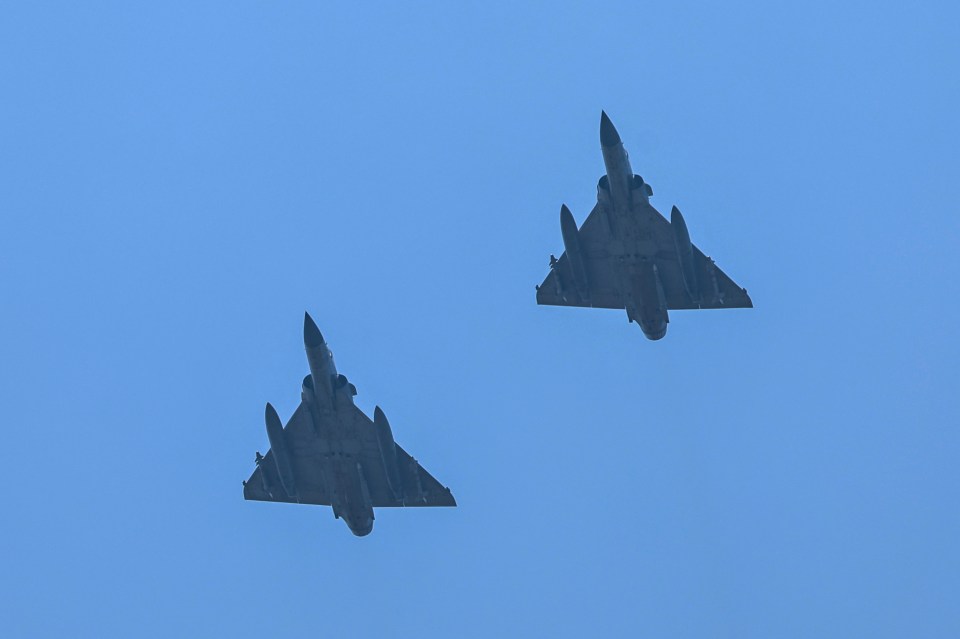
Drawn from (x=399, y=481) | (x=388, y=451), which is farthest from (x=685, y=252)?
(x=399, y=481)

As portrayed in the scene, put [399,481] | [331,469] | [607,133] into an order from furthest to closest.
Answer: [399,481]
[331,469]
[607,133]

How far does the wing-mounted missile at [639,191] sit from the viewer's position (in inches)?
2509

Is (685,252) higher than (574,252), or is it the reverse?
(574,252)

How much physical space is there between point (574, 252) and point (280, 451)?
1527cm

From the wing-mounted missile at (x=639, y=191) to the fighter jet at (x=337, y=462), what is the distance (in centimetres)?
1367

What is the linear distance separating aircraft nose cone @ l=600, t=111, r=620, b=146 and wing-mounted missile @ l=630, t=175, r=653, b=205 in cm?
238

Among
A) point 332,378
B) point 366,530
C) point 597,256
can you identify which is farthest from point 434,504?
point 597,256

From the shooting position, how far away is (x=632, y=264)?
65688 millimetres

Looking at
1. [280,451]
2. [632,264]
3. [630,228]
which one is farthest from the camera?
[280,451]

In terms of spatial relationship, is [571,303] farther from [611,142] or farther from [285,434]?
[285,434]

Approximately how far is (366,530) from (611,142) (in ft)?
64.9

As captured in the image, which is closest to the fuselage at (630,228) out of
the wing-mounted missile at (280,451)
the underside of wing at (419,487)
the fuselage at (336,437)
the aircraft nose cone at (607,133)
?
the aircraft nose cone at (607,133)

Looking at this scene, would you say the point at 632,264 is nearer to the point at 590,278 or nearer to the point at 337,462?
the point at 590,278

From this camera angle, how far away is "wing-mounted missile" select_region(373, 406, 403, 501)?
63.9 meters
